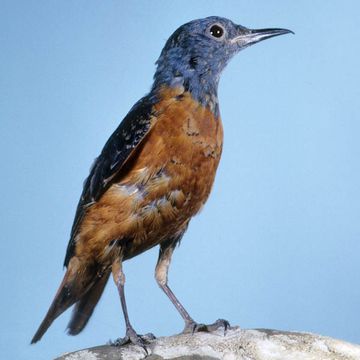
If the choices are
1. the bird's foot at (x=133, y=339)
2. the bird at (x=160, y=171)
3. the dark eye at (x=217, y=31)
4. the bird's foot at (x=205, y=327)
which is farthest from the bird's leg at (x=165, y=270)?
the dark eye at (x=217, y=31)

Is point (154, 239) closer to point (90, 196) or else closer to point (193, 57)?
point (90, 196)

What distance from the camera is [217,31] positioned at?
5031mm

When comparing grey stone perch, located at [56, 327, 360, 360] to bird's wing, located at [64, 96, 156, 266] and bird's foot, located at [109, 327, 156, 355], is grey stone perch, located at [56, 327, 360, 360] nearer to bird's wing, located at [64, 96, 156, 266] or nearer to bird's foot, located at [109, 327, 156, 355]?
bird's foot, located at [109, 327, 156, 355]

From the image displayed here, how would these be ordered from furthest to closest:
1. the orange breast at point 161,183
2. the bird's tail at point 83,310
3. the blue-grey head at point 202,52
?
the bird's tail at point 83,310, the blue-grey head at point 202,52, the orange breast at point 161,183

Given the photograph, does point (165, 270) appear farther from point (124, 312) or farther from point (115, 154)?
point (115, 154)

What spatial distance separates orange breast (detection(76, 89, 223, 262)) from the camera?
4664 millimetres

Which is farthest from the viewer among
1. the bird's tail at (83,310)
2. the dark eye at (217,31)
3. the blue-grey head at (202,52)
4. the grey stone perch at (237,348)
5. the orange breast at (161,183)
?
the bird's tail at (83,310)

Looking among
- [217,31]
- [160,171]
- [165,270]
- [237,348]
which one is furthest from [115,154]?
[237,348]

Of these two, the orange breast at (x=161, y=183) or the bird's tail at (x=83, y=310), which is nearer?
the orange breast at (x=161, y=183)

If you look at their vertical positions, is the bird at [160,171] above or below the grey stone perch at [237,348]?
above

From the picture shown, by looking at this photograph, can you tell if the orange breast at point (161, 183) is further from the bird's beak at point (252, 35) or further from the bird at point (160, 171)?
the bird's beak at point (252, 35)

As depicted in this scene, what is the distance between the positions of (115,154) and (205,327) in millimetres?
1025

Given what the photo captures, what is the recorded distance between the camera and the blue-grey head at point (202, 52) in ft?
16.0

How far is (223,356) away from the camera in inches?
174
